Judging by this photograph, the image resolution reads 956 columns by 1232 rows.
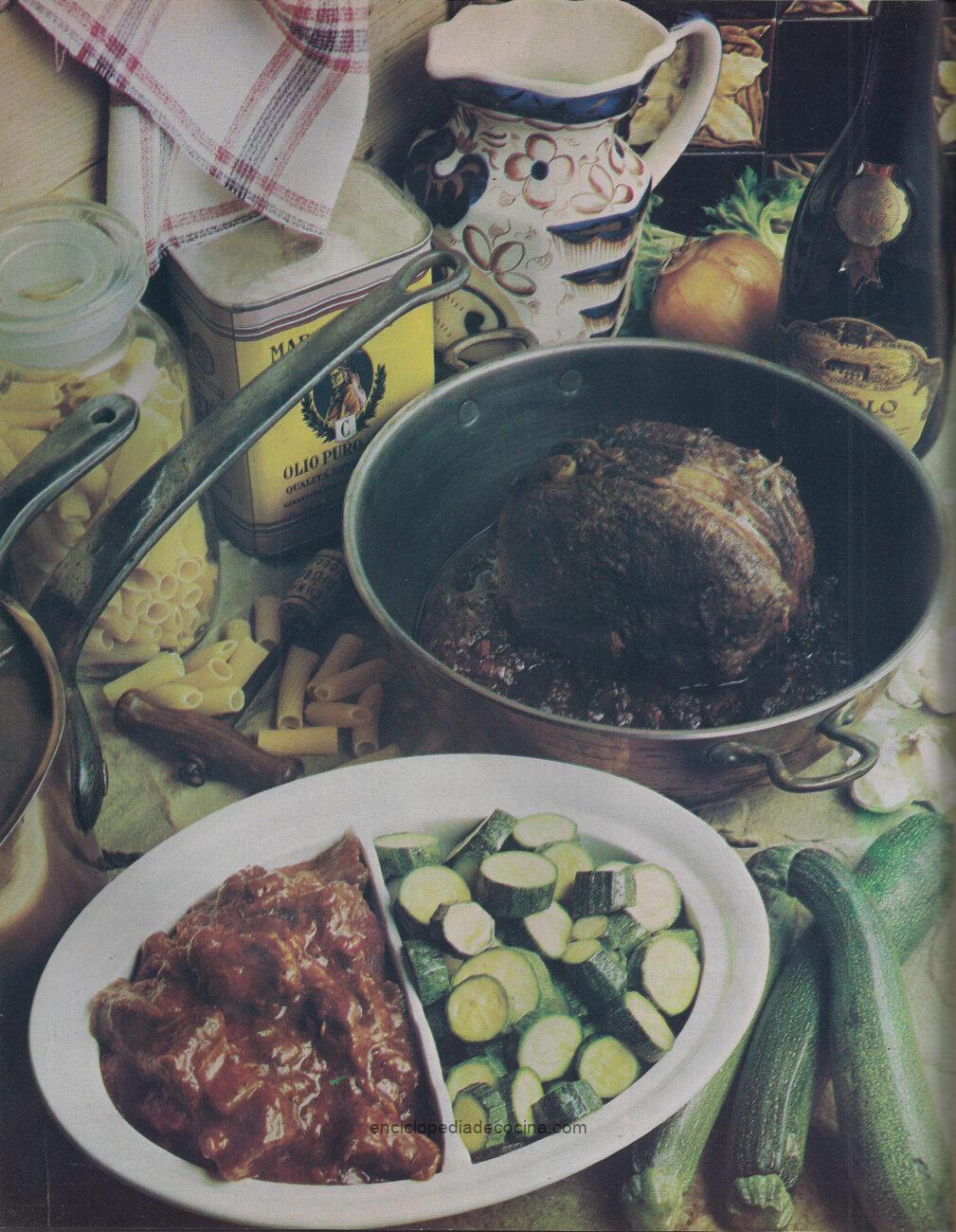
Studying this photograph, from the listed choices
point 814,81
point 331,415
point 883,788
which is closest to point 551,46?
point 814,81

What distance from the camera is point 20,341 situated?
2.11 feet

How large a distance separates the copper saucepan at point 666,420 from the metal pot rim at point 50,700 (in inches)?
6.7

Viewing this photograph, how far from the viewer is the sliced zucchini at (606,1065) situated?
58 cm

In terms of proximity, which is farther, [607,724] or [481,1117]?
[607,724]

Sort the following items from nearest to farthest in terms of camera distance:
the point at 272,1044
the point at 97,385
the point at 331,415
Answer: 1. the point at 272,1044
2. the point at 97,385
3. the point at 331,415

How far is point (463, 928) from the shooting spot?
0.61 m

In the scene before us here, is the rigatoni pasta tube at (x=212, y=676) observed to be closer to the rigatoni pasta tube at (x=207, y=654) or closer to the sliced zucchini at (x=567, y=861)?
the rigatoni pasta tube at (x=207, y=654)

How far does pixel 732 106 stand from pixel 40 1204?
78 centimetres

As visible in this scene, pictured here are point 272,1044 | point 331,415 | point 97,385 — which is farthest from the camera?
point 331,415

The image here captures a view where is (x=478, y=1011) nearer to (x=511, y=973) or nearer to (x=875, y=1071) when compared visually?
(x=511, y=973)

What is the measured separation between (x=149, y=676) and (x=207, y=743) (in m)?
0.06

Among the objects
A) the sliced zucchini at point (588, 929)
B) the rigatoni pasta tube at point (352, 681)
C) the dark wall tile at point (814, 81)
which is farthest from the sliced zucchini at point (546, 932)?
the dark wall tile at point (814, 81)

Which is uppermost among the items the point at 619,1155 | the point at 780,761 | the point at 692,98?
the point at 692,98

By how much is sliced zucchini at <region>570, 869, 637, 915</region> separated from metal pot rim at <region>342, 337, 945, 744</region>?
8 cm
